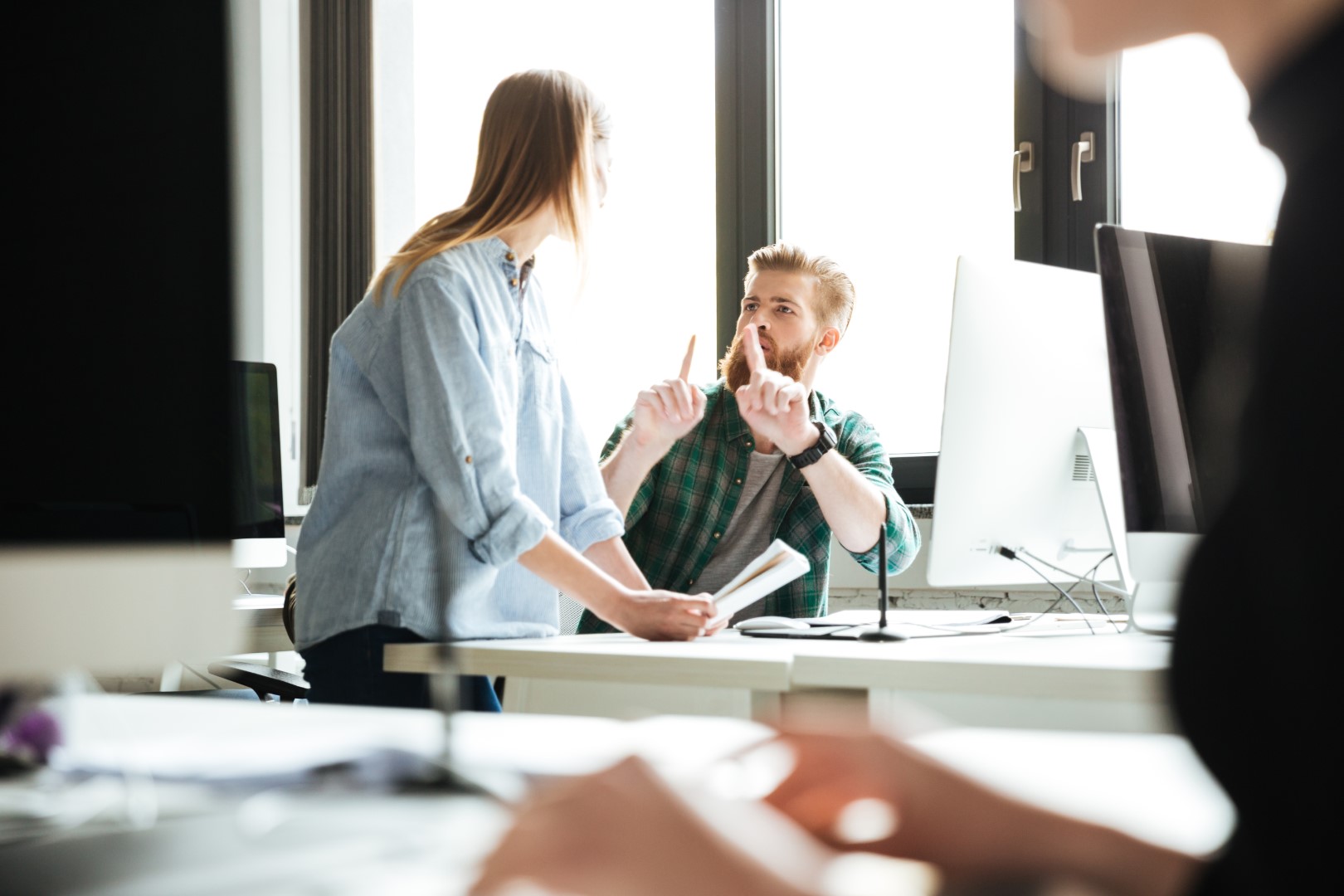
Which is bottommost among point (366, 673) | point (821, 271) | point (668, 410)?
point (366, 673)

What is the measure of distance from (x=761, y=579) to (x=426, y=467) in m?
0.47

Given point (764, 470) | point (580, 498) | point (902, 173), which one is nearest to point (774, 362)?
point (764, 470)

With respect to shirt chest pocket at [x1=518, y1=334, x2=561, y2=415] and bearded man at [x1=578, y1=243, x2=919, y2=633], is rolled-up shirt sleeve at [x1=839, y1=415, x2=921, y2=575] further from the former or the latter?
shirt chest pocket at [x1=518, y1=334, x2=561, y2=415]

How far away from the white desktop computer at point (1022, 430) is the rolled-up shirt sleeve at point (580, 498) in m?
0.52

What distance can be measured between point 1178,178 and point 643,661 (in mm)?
2228

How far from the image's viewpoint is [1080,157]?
9.91 feet

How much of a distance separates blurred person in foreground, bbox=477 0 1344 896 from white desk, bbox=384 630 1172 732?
662 mm

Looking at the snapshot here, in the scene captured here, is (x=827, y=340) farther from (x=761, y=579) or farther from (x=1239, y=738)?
(x=1239, y=738)

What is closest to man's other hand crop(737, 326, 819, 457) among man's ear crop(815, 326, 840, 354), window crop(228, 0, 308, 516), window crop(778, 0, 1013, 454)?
man's ear crop(815, 326, 840, 354)

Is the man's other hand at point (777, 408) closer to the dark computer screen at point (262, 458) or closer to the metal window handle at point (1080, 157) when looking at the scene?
the metal window handle at point (1080, 157)

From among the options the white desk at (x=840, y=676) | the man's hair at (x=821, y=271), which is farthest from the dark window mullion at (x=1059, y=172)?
the white desk at (x=840, y=676)

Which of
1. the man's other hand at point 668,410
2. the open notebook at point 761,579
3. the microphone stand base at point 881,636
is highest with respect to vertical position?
the man's other hand at point 668,410

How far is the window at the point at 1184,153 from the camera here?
110 inches

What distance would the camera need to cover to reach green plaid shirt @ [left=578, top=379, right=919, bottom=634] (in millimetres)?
2443
